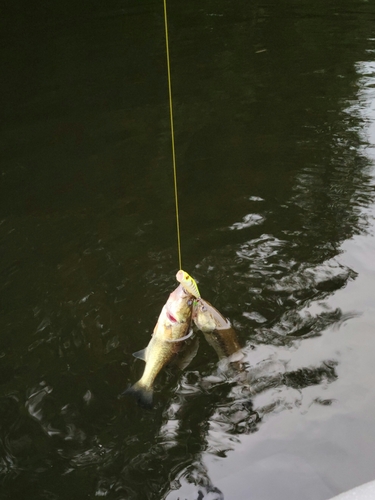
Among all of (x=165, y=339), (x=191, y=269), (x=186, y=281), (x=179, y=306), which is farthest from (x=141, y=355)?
(x=191, y=269)

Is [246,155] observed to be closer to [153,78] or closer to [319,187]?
[319,187]

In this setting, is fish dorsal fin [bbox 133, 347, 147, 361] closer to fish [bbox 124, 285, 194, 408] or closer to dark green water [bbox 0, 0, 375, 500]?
fish [bbox 124, 285, 194, 408]

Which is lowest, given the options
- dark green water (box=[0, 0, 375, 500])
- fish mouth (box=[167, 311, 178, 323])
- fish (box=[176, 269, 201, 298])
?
dark green water (box=[0, 0, 375, 500])

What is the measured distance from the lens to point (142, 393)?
12.1 feet

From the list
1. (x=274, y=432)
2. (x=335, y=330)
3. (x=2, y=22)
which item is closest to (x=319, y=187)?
(x=335, y=330)

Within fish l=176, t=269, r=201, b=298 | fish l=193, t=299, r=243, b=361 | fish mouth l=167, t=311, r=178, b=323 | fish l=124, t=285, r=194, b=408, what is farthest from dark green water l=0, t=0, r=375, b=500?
fish l=176, t=269, r=201, b=298

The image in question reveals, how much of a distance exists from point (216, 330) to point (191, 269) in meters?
Result: 1.18

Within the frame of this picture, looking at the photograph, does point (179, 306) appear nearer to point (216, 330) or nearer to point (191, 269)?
point (216, 330)

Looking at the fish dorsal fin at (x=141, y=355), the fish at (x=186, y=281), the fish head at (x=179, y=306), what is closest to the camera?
the fish at (x=186, y=281)

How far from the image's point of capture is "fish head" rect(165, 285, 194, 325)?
3.62 meters

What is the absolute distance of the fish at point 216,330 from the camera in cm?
389

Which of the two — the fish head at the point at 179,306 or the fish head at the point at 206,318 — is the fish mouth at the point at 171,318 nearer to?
the fish head at the point at 179,306

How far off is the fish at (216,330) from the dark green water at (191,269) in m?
0.11

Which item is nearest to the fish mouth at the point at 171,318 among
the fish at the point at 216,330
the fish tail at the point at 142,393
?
the fish at the point at 216,330
